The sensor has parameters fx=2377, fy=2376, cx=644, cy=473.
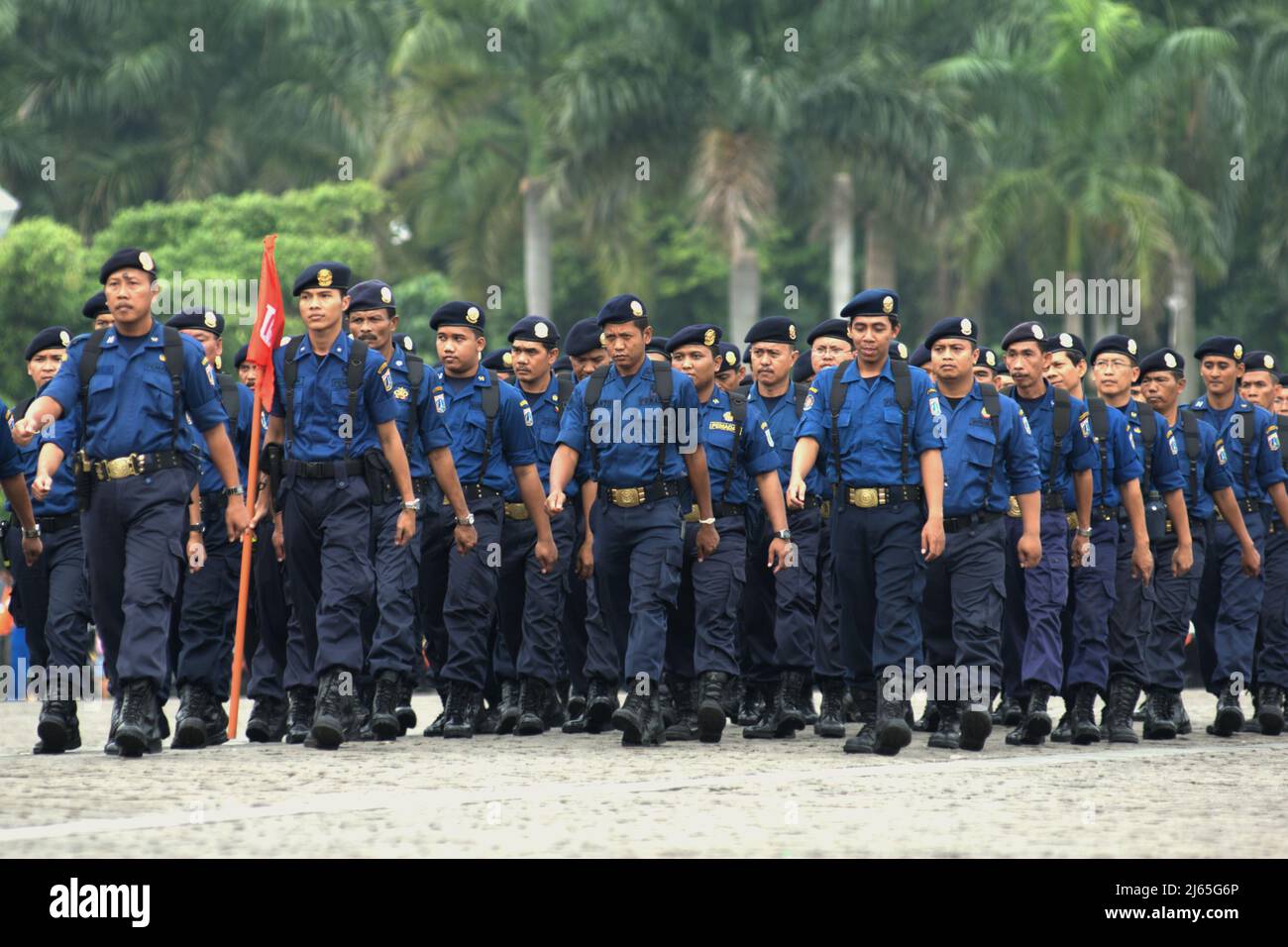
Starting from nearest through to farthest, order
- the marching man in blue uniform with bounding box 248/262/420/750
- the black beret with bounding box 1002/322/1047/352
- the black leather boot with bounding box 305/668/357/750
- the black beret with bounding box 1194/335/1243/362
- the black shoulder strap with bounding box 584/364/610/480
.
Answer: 1. the black leather boot with bounding box 305/668/357/750
2. the marching man in blue uniform with bounding box 248/262/420/750
3. the black shoulder strap with bounding box 584/364/610/480
4. the black beret with bounding box 1002/322/1047/352
5. the black beret with bounding box 1194/335/1243/362

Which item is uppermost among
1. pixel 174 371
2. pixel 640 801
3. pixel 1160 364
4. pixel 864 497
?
pixel 1160 364

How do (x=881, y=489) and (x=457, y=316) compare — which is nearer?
(x=881, y=489)

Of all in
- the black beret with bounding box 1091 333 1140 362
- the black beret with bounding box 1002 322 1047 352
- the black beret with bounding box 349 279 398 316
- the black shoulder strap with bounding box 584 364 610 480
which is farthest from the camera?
the black beret with bounding box 1091 333 1140 362

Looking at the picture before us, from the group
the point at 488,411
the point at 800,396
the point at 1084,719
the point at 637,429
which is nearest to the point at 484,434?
the point at 488,411

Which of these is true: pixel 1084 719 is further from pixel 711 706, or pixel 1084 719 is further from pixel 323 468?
pixel 323 468

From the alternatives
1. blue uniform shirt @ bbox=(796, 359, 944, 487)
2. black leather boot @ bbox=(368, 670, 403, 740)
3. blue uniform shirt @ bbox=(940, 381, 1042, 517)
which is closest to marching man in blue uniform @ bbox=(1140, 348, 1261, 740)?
blue uniform shirt @ bbox=(940, 381, 1042, 517)

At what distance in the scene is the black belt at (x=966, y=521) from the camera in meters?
11.3

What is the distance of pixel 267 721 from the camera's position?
11.6 m

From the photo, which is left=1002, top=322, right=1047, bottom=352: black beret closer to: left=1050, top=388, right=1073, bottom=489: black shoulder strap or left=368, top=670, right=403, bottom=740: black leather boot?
left=1050, top=388, right=1073, bottom=489: black shoulder strap

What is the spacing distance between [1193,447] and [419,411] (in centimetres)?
433

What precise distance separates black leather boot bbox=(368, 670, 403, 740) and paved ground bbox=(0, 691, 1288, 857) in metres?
0.13

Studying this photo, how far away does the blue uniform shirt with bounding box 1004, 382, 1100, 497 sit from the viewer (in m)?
12.1

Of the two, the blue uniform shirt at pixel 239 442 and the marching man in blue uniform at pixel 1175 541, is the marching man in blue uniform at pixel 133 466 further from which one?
the marching man in blue uniform at pixel 1175 541

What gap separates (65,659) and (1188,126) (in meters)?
34.5
